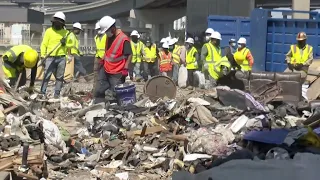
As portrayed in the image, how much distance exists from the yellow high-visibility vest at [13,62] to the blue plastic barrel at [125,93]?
5.28 feet

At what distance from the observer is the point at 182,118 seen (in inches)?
380

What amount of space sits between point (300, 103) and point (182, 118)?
8.21 ft

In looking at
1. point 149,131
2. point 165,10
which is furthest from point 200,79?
point 165,10

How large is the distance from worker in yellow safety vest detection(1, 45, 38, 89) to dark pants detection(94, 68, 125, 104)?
Answer: 121 cm

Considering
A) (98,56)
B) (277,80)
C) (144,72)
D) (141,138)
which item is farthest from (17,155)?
(144,72)

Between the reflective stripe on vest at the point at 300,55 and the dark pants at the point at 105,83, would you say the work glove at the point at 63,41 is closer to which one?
the dark pants at the point at 105,83

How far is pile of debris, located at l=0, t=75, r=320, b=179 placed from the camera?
24.9ft

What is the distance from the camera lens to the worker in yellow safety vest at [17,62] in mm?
10383

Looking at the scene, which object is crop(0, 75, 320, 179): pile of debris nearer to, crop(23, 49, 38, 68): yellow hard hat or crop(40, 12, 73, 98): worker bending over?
crop(23, 49, 38, 68): yellow hard hat

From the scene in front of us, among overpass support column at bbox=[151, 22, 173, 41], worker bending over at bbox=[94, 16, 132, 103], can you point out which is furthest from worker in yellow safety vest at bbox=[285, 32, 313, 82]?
overpass support column at bbox=[151, 22, 173, 41]

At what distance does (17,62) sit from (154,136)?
10.0 feet

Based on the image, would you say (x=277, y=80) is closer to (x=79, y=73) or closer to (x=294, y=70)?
(x=294, y=70)

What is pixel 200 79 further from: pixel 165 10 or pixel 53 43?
pixel 165 10

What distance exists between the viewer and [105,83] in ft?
39.0
